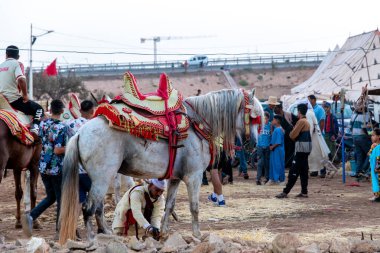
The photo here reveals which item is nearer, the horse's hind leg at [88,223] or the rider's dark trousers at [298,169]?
the horse's hind leg at [88,223]

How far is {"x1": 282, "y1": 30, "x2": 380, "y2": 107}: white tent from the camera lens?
2314cm

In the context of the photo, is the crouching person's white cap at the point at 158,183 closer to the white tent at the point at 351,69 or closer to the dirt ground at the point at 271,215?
the dirt ground at the point at 271,215

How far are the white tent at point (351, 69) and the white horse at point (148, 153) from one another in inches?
460

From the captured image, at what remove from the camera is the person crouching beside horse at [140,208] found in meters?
9.81

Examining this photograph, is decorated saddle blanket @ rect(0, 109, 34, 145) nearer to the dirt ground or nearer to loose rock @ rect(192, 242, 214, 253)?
the dirt ground

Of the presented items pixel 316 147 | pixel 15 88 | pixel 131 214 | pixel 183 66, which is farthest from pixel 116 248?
pixel 183 66

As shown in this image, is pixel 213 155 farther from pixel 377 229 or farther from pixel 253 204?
pixel 253 204

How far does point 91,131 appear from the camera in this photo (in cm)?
950

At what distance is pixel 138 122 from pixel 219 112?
136 cm

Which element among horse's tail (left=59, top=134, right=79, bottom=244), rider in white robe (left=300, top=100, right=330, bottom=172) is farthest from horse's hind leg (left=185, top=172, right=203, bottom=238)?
rider in white robe (left=300, top=100, right=330, bottom=172)

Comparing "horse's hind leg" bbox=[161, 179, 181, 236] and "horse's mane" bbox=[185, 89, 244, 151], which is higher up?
"horse's mane" bbox=[185, 89, 244, 151]

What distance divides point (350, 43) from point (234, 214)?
15.8 meters

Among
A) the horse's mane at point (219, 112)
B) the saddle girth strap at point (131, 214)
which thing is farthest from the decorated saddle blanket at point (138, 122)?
the saddle girth strap at point (131, 214)

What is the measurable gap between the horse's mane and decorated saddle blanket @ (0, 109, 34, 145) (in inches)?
104
